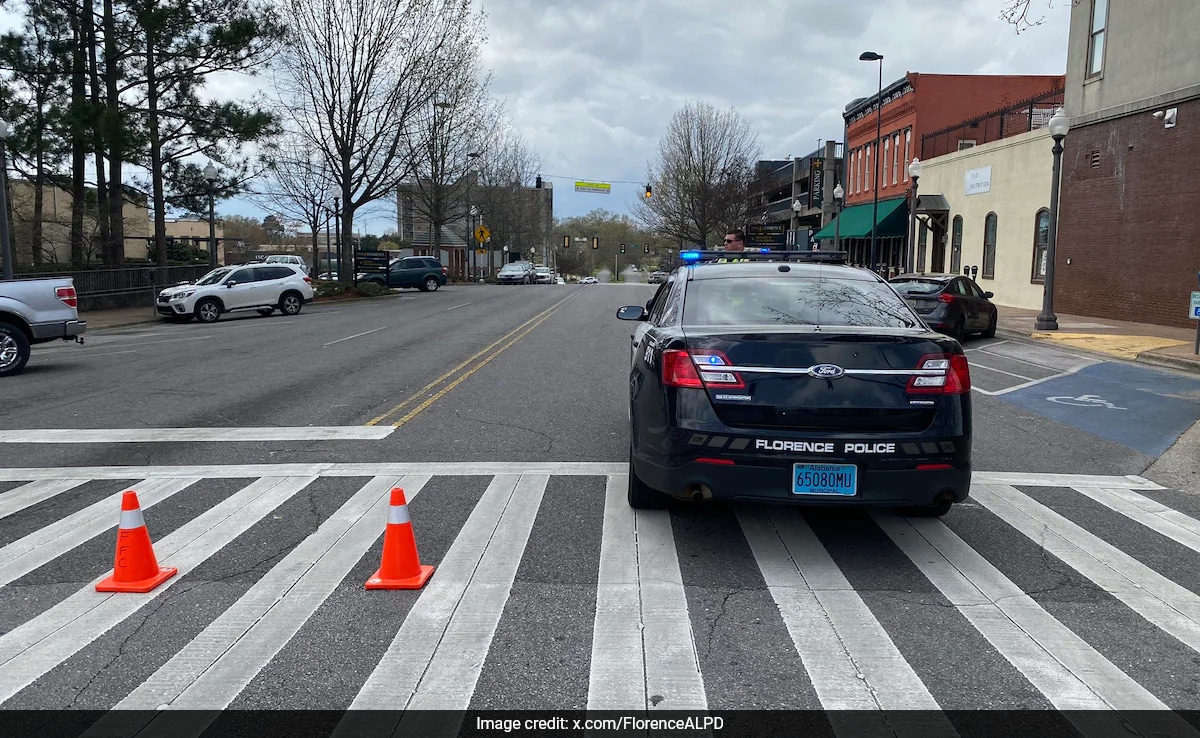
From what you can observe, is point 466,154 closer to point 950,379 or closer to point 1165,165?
point 1165,165

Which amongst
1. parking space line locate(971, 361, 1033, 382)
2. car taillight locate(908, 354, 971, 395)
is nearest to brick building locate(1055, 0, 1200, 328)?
parking space line locate(971, 361, 1033, 382)

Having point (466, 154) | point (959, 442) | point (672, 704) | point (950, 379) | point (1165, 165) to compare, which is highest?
point (466, 154)

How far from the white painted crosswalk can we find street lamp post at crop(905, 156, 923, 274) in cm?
2287

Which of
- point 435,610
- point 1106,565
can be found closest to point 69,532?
point 435,610

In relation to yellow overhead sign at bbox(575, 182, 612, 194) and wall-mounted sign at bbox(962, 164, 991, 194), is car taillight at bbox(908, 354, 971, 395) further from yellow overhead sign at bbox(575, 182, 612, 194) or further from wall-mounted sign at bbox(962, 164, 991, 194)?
yellow overhead sign at bbox(575, 182, 612, 194)

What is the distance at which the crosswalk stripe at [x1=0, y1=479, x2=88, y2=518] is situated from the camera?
6230 millimetres

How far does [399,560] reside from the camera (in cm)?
463

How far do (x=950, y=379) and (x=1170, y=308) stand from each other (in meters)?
18.7

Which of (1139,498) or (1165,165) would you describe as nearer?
(1139,498)

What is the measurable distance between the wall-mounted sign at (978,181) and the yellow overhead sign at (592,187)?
2807 cm

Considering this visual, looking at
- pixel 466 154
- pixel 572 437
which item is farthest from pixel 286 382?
pixel 466 154

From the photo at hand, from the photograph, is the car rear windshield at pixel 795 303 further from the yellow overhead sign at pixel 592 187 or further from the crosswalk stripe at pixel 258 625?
the yellow overhead sign at pixel 592 187

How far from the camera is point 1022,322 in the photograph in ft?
71.1

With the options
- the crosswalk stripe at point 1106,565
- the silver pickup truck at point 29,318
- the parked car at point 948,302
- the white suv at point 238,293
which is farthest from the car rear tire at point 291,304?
the crosswalk stripe at point 1106,565
